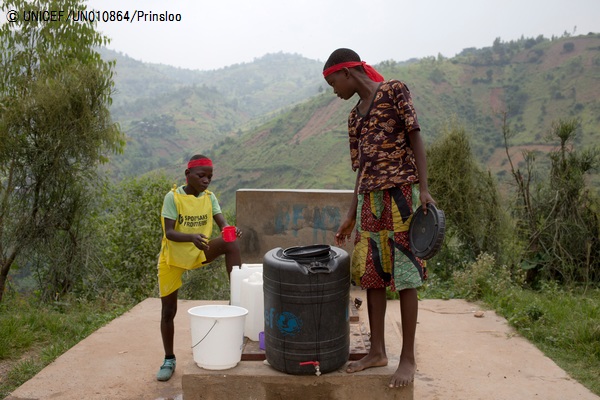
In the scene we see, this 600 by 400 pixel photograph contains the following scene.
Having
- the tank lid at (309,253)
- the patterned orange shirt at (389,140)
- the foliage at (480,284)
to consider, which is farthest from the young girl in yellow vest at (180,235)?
the foliage at (480,284)

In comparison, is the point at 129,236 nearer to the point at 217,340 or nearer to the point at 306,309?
the point at 217,340

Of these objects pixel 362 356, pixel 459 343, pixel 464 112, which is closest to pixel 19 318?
pixel 362 356

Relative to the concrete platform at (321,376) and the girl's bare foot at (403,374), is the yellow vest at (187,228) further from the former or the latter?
the girl's bare foot at (403,374)

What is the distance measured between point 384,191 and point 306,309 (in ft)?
2.44

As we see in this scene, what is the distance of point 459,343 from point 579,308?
61.2 inches

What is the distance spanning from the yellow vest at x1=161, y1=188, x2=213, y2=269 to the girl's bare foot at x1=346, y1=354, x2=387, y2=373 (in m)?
1.24

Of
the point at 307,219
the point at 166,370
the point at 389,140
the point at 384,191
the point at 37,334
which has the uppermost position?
the point at 389,140

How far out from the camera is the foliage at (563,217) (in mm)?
7438

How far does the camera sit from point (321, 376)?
3031mm

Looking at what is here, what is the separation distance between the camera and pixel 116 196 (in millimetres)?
9945

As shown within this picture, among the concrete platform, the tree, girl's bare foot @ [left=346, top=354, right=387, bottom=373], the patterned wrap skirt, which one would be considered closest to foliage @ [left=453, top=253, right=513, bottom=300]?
the concrete platform

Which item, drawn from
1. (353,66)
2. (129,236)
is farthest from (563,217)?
(129,236)

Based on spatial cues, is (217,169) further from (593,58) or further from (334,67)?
(334,67)

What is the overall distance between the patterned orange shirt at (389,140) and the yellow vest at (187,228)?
1.28 metres
